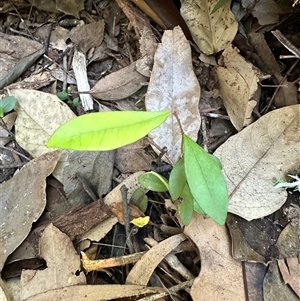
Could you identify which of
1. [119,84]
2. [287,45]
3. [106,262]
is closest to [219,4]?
[287,45]

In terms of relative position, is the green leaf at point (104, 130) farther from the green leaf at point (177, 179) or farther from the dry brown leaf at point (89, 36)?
the dry brown leaf at point (89, 36)

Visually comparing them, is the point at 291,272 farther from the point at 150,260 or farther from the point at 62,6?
the point at 62,6

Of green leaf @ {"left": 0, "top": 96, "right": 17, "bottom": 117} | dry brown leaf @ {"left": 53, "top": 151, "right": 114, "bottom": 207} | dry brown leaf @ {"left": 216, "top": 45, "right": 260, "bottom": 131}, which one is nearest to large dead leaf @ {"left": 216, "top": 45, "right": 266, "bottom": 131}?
dry brown leaf @ {"left": 216, "top": 45, "right": 260, "bottom": 131}

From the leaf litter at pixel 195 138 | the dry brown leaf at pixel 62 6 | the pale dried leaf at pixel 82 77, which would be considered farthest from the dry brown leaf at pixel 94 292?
the dry brown leaf at pixel 62 6

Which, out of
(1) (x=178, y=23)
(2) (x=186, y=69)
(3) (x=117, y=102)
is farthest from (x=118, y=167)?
(1) (x=178, y=23)

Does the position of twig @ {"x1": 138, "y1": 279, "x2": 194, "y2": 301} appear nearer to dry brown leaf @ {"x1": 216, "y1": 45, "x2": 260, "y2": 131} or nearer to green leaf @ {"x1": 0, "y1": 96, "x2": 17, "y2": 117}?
dry brown leaf @ {"x1": 216, "y1": 45, "x2": 260, "y2": 131}

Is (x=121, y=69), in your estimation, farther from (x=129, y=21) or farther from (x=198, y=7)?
(x=198, y=7)
